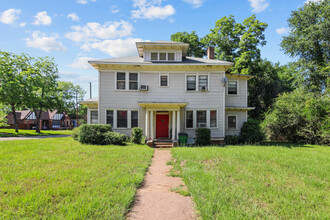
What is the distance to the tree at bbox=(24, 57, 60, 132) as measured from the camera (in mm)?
22812

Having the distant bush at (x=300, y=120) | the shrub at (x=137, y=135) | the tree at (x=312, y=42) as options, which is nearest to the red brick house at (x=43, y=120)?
the shrub at (x=137, y=135)

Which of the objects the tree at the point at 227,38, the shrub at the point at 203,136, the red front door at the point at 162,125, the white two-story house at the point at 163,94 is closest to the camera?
the shrub at the point at 203,136

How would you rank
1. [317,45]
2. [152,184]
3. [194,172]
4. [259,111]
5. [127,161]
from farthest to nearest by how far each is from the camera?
[259,111] < [317,45] < [127,161] < [194,172] < [152,184]

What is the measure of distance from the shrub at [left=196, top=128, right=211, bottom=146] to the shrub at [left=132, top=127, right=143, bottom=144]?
3.84 m

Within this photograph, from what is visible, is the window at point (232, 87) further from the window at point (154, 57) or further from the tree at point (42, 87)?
the tree at point (42, 87)

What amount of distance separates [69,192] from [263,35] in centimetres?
2489

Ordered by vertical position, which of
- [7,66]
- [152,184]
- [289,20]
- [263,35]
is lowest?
[152,184]

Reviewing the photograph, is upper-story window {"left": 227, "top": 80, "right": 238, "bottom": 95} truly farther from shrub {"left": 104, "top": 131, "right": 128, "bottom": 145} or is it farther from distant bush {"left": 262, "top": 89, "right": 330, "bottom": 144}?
shrub {"left": 104, "top": 131, "right": 128, "bottom": 145}

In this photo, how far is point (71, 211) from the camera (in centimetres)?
315

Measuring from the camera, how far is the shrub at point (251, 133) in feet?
45.2

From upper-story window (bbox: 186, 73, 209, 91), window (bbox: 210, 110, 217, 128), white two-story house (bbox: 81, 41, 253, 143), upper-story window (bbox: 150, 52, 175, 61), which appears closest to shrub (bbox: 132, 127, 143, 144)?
white two-story house (bbox: 81, 41, 253, 143)

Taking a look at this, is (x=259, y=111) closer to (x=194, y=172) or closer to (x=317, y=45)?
(x=317, y=45)

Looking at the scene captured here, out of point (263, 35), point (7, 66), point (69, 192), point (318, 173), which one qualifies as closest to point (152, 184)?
point (69, 192)

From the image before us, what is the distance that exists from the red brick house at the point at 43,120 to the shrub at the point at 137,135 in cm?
3673
